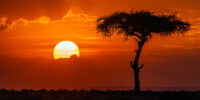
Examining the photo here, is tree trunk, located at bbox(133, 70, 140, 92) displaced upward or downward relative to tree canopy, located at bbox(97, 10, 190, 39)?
downward

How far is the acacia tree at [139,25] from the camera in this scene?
4928 centimetres

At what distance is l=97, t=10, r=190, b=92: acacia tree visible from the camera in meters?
49.3

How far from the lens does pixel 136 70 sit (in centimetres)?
4894

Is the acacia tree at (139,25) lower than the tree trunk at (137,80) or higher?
higher

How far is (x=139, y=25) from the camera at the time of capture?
49.3 metres

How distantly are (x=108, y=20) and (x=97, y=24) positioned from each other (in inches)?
68.9

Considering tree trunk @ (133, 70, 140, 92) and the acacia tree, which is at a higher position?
the acacia tree

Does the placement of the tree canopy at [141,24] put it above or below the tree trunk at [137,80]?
above
